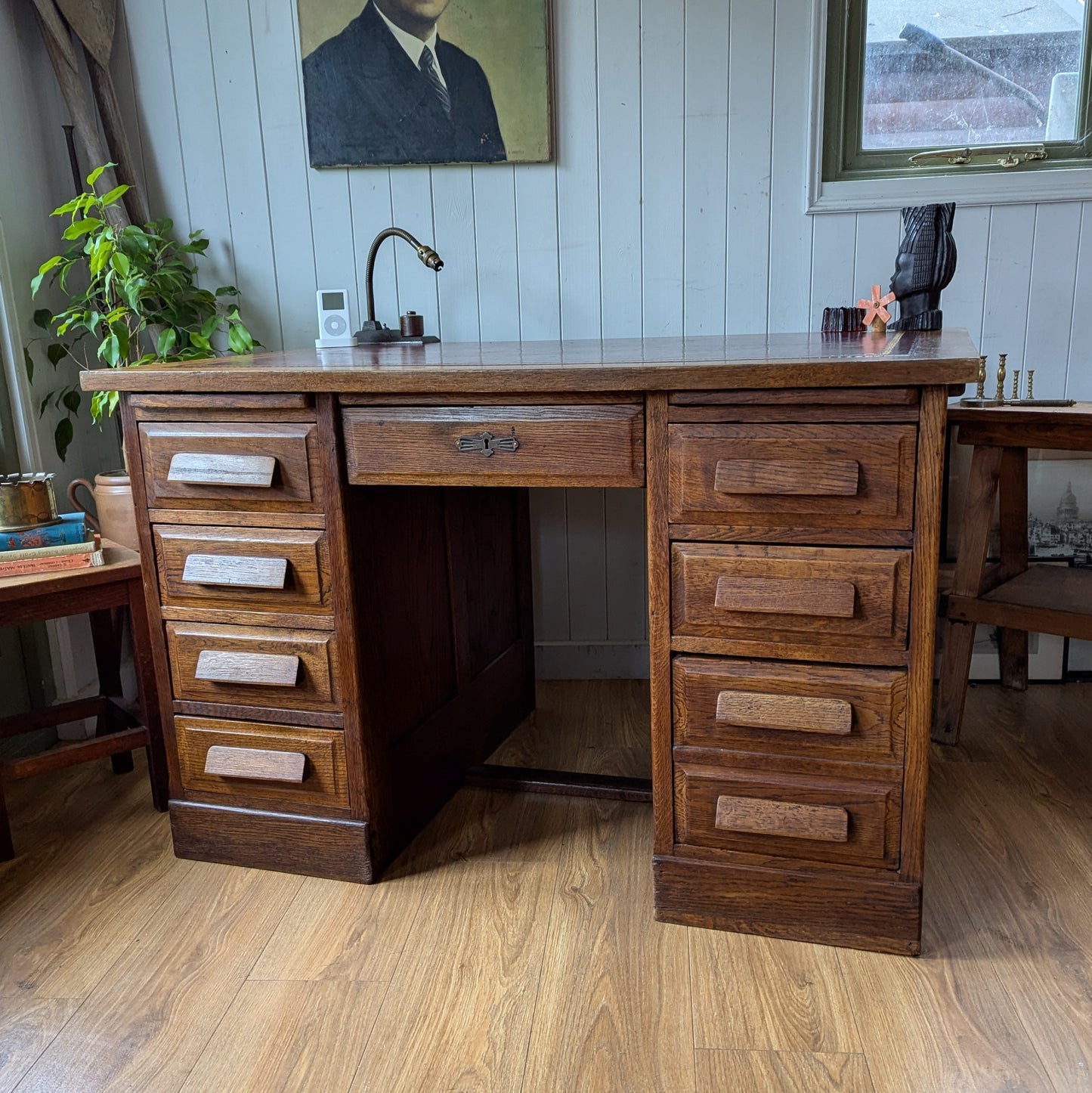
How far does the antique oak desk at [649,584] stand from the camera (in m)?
1.30

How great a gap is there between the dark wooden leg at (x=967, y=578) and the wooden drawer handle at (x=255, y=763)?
4.41 feet

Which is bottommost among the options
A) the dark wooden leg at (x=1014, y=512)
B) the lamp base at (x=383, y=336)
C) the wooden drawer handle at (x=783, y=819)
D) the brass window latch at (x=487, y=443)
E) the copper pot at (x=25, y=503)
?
the wooden drawer handle at (x=783, y=819)

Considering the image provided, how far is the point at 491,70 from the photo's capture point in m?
2.17

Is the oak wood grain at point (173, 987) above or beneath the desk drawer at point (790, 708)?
beneath

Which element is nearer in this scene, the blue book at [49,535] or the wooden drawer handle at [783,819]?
the wooden drawer handle at [783,819]

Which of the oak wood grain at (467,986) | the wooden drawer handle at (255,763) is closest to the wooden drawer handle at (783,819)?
the oak wood grain at (467,986)

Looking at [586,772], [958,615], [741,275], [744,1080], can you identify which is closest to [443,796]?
[586,772]

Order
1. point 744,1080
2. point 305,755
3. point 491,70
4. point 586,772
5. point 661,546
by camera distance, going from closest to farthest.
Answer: point 744,1080 < point 661,546 < point 305,755 < point 586,772 < point 491,70

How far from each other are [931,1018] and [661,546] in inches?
28.5

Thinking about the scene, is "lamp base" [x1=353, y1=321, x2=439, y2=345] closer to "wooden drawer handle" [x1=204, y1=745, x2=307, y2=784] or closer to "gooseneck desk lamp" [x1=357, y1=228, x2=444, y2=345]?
"gooseneck desk lamp" [x1=357, y1=228, x2=444, y2=345]

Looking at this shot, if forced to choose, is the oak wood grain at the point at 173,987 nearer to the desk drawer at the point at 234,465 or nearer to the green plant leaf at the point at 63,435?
the desk drawer at the point at 234,465

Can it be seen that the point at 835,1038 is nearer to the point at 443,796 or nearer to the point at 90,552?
the point at 443,796

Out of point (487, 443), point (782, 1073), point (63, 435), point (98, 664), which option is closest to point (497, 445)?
point (487, 443)

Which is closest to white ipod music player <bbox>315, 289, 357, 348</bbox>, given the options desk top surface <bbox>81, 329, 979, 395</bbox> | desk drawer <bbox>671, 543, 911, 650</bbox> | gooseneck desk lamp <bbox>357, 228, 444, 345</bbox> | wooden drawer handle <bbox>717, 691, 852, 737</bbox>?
gooseneck desk lamp <bbox>357, 228, 444, 345</bbox>
